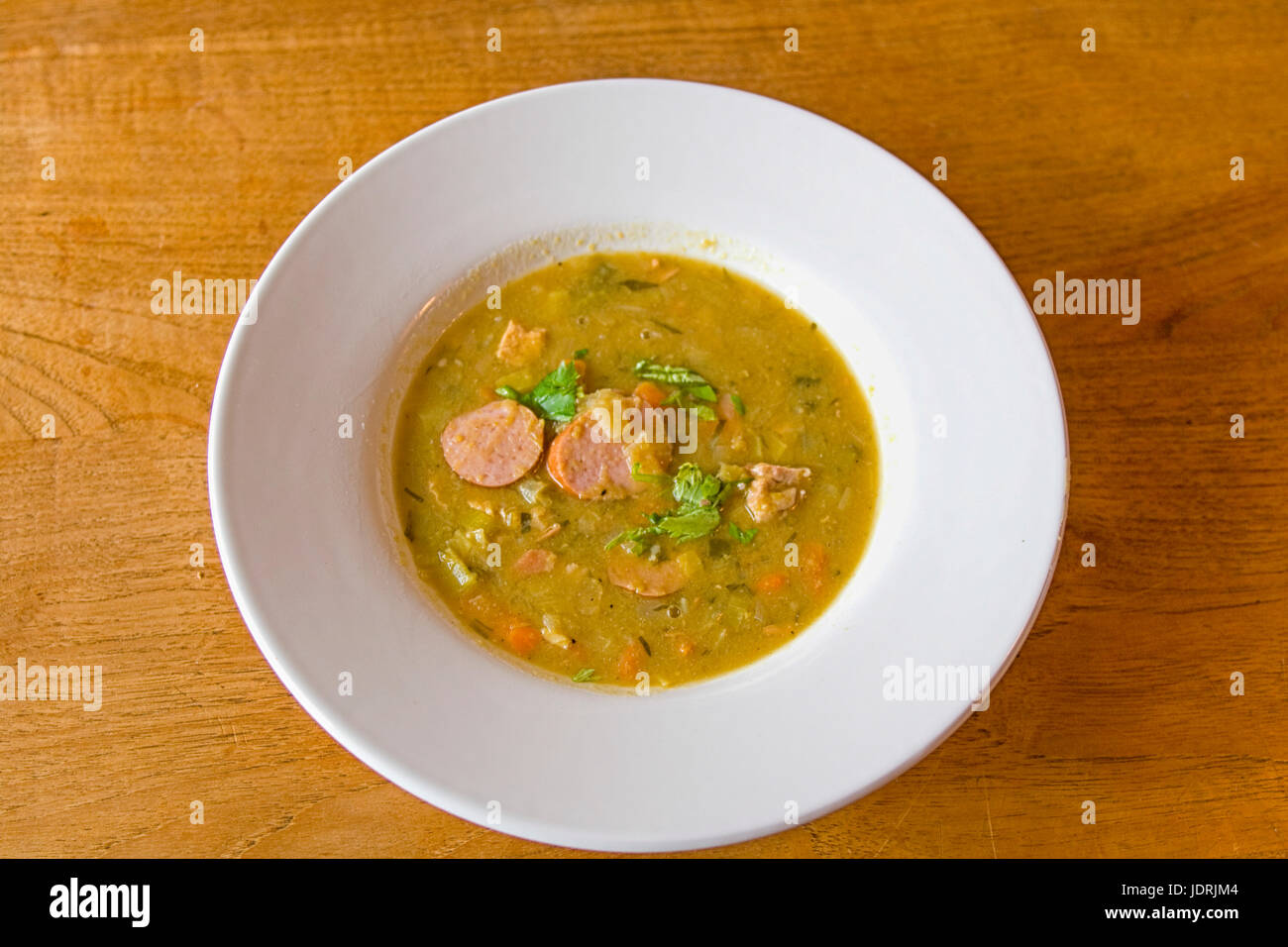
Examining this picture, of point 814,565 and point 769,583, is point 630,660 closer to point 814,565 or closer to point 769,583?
point 769,583

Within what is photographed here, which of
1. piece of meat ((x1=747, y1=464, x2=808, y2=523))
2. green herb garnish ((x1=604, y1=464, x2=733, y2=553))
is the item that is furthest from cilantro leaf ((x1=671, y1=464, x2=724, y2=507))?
piece of meat ((x1=747, y1=464, x2=808, y2=523))

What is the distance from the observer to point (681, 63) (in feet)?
13.2

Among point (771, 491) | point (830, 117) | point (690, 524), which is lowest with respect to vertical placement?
point (690, 524)

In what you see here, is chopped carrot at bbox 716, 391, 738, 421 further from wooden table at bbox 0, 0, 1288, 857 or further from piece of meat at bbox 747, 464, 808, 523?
wooden table at bbox 0, 0, 1288, 857

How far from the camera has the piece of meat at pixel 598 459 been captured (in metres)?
3.51

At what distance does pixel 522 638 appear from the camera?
11.1ft

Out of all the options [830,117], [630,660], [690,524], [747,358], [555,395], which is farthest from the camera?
[830,117]

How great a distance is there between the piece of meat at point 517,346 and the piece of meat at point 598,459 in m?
0.34

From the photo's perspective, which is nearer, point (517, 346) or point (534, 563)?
point (534, 563)

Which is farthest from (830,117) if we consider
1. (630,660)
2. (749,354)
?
(630,660)

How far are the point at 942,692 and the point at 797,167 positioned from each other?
1.86m

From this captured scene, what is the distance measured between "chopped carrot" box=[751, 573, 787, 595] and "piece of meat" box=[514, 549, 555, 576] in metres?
0.73

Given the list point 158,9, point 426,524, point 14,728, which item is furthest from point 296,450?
point 158,9

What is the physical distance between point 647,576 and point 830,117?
6.67 ft
